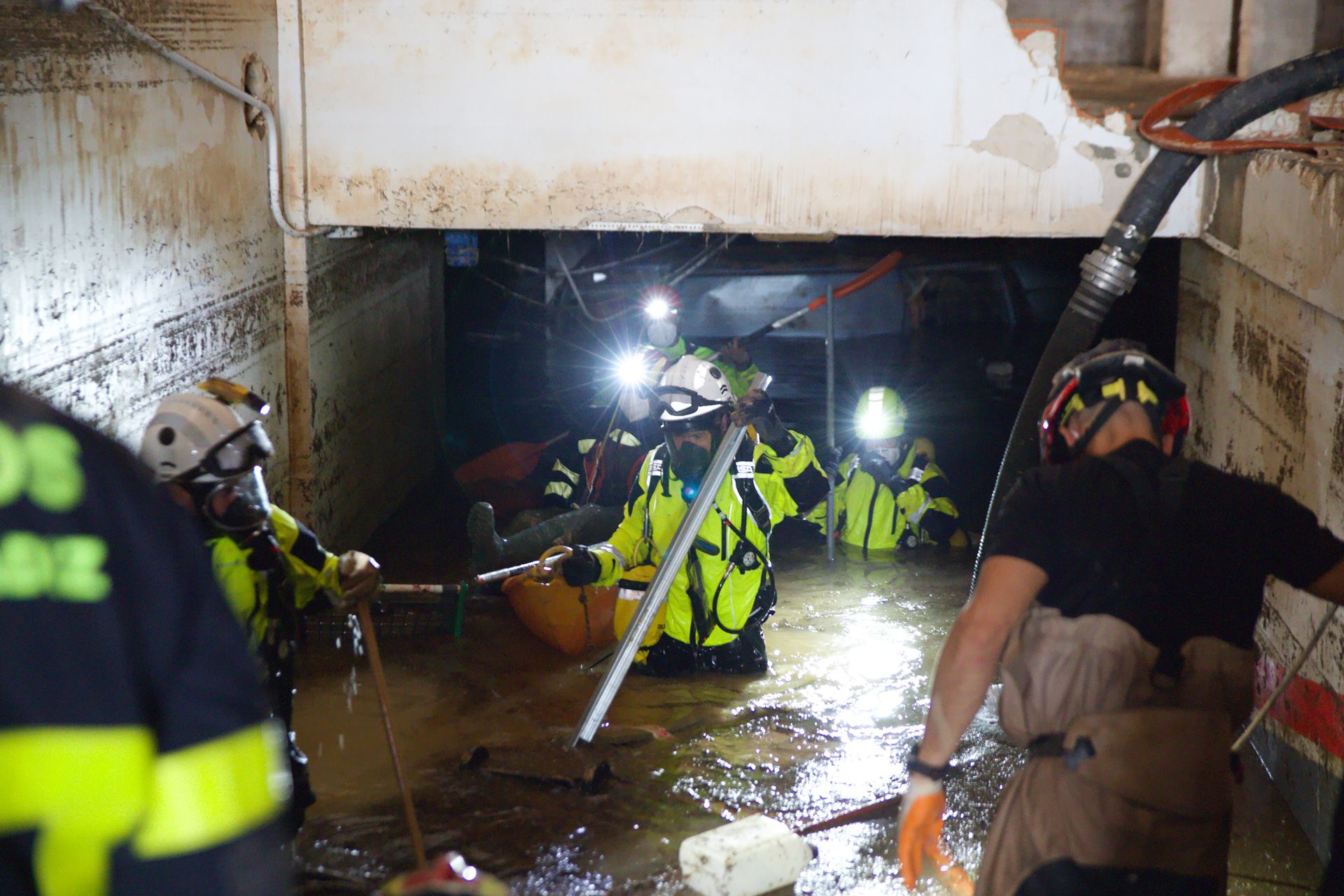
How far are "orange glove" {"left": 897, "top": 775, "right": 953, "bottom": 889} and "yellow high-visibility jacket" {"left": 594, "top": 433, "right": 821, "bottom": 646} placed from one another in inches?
118

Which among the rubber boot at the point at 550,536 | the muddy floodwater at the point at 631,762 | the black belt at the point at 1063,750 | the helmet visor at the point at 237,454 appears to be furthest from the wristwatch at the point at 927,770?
the rubber boot at the point at 550,536

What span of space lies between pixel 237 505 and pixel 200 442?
0.20 metres

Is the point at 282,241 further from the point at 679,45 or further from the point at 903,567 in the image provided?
the point at 903,567

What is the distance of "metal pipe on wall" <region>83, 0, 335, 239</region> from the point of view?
4.39 metres

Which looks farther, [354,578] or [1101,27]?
[1101,27]

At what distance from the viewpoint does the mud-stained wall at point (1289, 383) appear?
396cm

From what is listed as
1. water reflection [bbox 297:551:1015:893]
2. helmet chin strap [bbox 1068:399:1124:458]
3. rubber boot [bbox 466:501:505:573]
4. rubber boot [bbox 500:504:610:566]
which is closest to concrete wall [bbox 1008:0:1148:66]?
water reflection [bbox 297:551:1015:893]

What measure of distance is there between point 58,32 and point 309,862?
2996 millimetres

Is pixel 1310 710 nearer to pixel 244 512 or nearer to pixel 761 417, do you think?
pixel 761 417

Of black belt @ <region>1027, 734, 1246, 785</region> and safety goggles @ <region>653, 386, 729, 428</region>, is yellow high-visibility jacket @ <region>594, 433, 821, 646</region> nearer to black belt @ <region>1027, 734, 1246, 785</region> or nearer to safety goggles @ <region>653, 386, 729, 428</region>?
safety goggles @ <region>653, 386, 729, 428</region>

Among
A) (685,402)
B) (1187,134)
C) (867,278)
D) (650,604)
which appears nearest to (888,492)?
(867,278)

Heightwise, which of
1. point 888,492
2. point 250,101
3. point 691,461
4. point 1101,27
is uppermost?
point 1101,27

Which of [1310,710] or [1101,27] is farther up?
[1101,27]

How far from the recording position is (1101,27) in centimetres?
647
